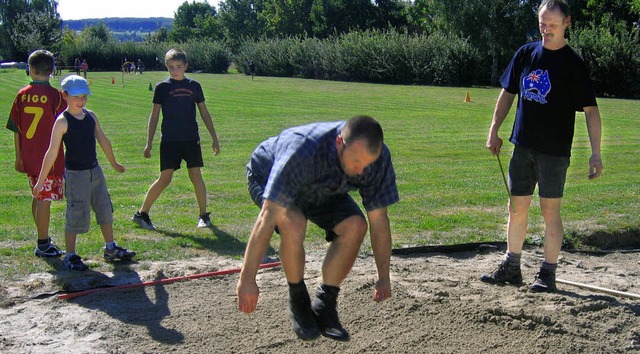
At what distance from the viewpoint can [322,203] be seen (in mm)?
4789

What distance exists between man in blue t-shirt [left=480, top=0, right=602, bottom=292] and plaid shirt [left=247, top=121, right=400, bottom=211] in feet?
6.50

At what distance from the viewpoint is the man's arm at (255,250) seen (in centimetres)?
421

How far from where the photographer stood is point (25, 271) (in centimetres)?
648

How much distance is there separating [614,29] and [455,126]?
1054 inches

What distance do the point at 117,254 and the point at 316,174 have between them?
10.5 feet

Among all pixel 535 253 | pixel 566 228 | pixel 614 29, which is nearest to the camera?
pixel 535 253

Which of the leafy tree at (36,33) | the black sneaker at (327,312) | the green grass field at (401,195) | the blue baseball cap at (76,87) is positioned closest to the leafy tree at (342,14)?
the leafy tree at (36,33)

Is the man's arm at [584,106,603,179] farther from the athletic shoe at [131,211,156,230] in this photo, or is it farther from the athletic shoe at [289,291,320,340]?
the athletic shoe at [131,211,156,230]

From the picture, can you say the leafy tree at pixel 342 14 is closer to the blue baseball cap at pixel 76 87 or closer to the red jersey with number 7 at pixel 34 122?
the red jersey with number 7 at pixel 34 122

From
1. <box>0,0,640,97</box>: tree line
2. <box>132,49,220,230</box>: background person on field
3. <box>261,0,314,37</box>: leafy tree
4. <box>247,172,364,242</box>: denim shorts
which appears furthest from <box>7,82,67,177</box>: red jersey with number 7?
<box>261,0,314,37</box>: leafy tree

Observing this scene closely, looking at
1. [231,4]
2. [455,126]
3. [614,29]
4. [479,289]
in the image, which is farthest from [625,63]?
[231,4]

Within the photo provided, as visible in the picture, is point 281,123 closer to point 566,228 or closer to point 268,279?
point 566,228

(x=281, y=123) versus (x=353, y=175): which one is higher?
(x=353, y=175)

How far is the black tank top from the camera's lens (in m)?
6.47
